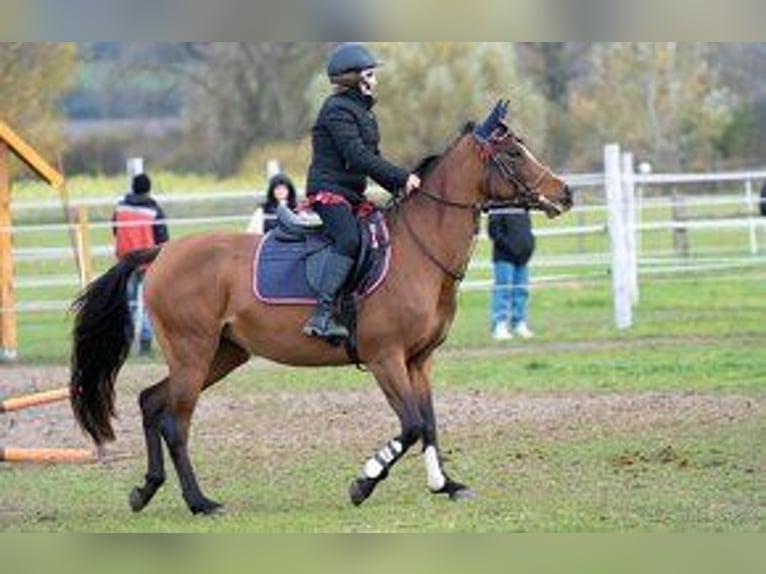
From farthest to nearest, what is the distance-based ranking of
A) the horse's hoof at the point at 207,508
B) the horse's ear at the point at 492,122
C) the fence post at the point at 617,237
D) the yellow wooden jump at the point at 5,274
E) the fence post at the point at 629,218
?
the fence post at the point at 629,218
the fence post at the point at 617,237
the yellow wooden jump at the point at 5,274
the horse's ear at the point at 492,122
the horse's hoof at the point at 207,508

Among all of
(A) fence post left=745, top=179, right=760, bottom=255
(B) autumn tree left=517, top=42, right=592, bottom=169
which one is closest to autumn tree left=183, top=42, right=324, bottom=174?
(B) autumn tree left=517, top=42, right=592, bottom=169

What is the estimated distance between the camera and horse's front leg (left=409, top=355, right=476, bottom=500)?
1072 centimetres

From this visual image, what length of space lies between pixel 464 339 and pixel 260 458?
32.0ft

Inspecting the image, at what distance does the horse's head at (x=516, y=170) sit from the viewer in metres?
11.0

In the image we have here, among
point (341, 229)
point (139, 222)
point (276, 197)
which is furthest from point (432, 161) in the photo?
point (139, 222)

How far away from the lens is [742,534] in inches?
322

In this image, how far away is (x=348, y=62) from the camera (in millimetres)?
10609

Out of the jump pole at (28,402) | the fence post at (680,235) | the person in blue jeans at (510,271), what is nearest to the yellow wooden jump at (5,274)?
the person in blue jeans at (510,271)

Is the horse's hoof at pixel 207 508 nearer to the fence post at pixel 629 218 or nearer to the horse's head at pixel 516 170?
the horse's head at pixel 516 170

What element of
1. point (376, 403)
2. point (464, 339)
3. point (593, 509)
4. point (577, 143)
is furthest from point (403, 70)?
point (593, 509)

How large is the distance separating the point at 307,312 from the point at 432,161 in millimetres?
1154

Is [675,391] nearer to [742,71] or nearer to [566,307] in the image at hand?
[566,307]

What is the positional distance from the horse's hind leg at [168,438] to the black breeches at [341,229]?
3.26 feet

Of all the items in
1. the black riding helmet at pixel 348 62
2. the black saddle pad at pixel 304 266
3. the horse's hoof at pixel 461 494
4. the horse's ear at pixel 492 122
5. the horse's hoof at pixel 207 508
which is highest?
the black riding helmet at pixel 348 62
